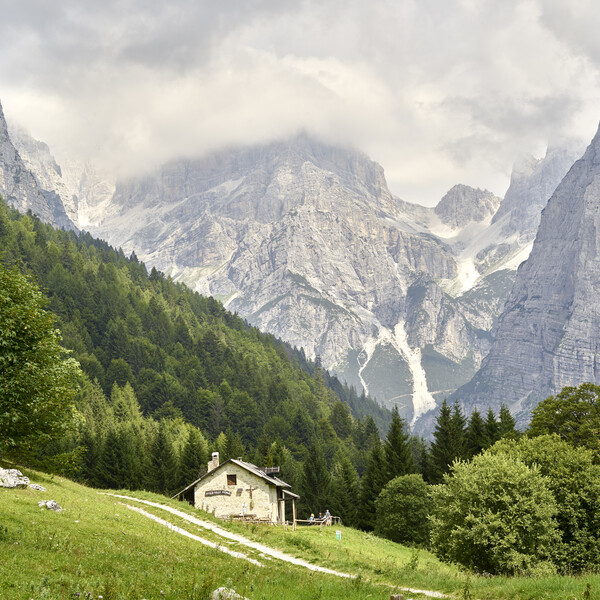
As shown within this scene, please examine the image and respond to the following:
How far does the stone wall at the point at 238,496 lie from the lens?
6538 cm

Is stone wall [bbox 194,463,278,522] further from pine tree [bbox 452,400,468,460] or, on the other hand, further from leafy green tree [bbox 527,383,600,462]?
pine tree [bbox 452,400,468,460]

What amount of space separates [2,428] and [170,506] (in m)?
19.6

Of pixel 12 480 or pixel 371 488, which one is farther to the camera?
pixel 371 488

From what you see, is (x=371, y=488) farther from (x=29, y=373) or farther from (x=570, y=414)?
(x=29, y=373)

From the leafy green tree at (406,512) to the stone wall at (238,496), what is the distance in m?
15.8

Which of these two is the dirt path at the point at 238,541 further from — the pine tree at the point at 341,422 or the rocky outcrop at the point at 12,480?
the pine tree at the point at 341,422

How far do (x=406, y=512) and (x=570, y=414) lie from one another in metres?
22.1

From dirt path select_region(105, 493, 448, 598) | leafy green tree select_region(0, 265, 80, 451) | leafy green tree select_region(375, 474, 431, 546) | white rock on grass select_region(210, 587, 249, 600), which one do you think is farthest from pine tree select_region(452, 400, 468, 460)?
white rock on grass select_region(210, 587, 249, 600)

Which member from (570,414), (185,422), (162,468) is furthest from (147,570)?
(185,422)

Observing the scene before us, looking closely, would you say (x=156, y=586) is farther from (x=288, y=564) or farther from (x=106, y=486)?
(x=106, y=486)

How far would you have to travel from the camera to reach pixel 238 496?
66.0 metres

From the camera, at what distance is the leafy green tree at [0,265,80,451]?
3133 cm

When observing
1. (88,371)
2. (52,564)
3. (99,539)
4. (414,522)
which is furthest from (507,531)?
(88,371)

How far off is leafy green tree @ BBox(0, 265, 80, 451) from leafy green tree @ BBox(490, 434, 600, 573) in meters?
31.8
